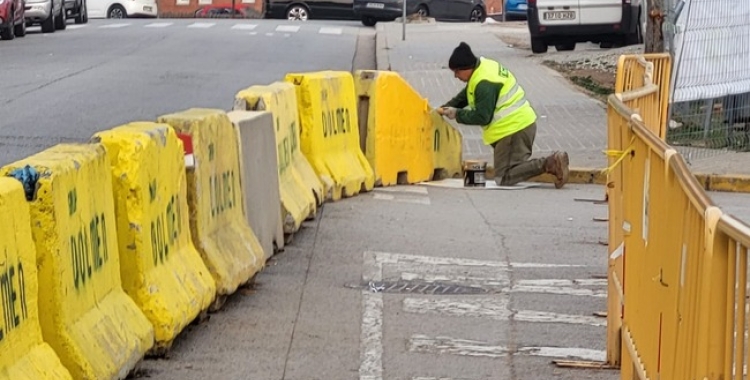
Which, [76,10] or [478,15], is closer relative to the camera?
[76,10]

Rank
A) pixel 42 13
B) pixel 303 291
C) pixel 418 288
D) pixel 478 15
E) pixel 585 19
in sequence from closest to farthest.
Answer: pixel 303 291 < pixel 418 288 < pixel 585 19 < pixel 42 13 < pixel 478 15

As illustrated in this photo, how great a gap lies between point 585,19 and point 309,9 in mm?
20703

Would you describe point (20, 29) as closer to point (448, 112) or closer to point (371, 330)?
point (448, 112)

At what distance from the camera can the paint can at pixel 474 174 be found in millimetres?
13750

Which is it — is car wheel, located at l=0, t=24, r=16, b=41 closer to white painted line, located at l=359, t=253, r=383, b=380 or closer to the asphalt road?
the asphalt road

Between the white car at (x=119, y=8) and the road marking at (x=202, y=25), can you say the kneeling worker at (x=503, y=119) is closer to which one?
the road marking at (x=202, y=25)

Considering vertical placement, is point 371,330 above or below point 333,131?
below

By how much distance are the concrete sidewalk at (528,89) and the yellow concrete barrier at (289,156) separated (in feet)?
13.2

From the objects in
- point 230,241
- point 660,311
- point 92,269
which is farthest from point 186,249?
point 660,311

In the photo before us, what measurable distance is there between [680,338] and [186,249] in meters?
3.57

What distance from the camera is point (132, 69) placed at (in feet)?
76.2

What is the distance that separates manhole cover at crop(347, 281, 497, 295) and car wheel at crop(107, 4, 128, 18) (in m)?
45.5

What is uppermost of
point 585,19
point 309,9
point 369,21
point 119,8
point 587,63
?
point 585,19

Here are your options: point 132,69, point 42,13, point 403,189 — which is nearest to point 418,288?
point 403,189
